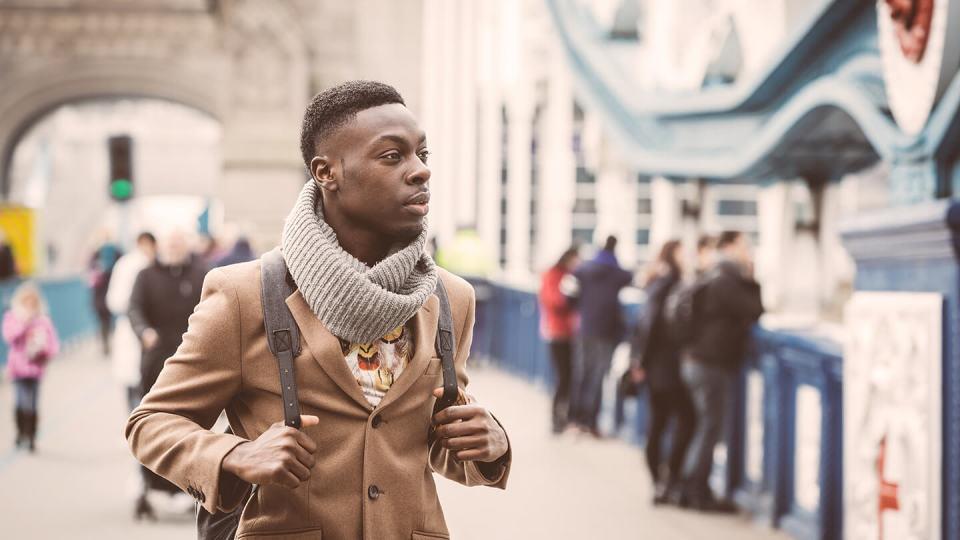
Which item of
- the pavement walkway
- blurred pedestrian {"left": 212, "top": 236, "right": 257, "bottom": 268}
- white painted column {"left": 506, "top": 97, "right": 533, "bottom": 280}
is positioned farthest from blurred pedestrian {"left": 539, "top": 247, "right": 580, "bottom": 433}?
white painted column {"left": 506, "top": 97, "right": 533, "bottom": 280}

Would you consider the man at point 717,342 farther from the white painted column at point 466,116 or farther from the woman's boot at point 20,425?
the white painted column at point 466,116

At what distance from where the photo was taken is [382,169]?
230 centimetres

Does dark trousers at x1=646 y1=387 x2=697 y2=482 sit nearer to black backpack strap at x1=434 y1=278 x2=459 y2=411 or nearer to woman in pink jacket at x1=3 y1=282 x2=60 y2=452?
woman in pink jacket at x1=3 y1=282 x2=60 y2=452

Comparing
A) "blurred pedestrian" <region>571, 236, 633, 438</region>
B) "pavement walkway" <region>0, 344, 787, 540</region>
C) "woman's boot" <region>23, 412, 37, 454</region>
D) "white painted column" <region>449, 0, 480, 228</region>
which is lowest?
"pavement walkway" <region>0, 344, 787, 540</region>

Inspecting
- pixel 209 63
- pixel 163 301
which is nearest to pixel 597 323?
pixel 163 301

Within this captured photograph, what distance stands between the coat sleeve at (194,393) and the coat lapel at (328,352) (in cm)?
11

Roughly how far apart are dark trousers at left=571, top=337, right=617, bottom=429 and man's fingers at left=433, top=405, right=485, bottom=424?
837 centimetres

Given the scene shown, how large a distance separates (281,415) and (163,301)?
5.85 m

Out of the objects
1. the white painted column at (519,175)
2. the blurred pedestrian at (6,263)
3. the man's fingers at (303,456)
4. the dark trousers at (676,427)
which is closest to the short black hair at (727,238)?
the dark trousers at (676,427)

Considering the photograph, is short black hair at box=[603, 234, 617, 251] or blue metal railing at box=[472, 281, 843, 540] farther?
short black hair at box=[603, 234, 617, 251]

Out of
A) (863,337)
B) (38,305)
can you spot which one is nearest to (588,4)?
(38,305)

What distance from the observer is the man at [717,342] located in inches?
307

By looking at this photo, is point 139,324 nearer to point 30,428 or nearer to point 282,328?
point 30,428

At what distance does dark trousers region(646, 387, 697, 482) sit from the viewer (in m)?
8.21
